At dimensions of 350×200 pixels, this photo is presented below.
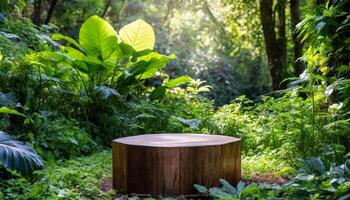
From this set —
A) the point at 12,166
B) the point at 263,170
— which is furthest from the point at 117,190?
the point at 263,170

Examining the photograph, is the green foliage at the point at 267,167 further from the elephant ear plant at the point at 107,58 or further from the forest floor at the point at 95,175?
the elephant ear plant at the point at 107,58

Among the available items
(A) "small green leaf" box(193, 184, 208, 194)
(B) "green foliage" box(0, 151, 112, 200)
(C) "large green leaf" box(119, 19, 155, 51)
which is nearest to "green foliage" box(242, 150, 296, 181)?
(A) "small green leaf" box(193, 184, 208, 194)

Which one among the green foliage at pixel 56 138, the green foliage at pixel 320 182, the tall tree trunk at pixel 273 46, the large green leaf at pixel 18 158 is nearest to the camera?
the green foliage at pixel 320 182

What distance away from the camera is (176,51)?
1337 centimetres

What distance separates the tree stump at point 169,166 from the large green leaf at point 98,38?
2.78 meters

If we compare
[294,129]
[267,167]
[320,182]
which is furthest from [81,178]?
[294,129]

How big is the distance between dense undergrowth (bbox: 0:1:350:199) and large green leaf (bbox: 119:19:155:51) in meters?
0.02

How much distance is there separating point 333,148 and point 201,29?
15.6 m

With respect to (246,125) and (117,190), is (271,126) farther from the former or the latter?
(117,190)

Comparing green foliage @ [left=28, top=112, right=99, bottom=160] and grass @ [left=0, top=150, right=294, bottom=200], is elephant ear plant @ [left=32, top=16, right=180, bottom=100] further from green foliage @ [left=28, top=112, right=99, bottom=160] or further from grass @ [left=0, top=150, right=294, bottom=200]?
grass @ [left=0, top=150, right=294, bottom=200]

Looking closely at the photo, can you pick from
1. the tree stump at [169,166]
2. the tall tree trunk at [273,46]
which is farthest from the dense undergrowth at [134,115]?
the tall tree trunk at [273,46]

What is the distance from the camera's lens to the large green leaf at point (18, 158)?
109 inches

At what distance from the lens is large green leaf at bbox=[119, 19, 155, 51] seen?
650 cm

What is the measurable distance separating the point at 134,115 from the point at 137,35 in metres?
1.28
